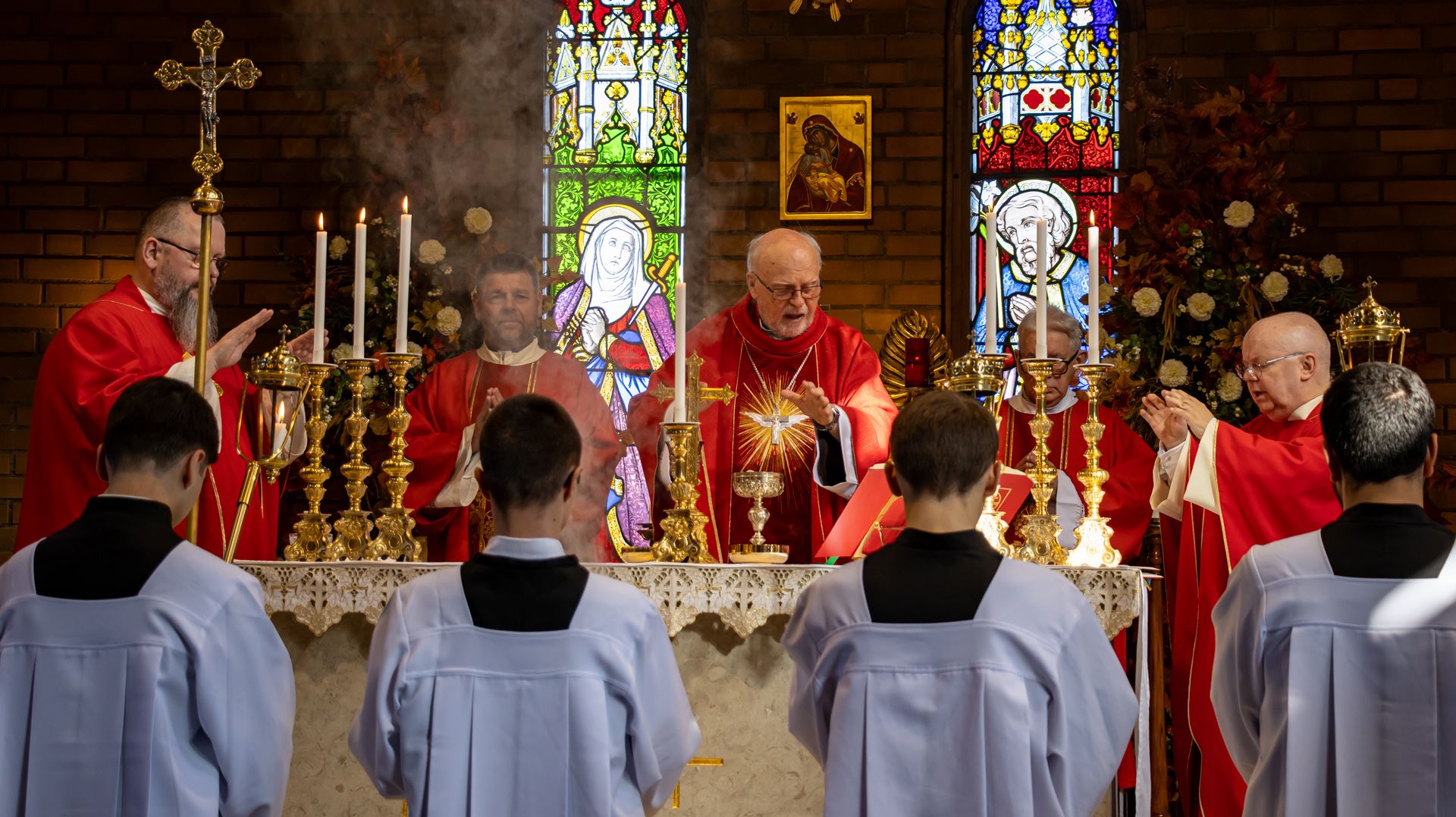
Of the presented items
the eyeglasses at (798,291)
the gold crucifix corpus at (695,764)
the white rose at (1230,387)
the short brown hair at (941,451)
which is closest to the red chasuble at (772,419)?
the eyeglasses at (798,291)

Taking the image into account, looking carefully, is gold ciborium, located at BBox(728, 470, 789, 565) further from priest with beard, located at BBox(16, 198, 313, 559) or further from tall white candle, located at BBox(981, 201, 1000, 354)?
priest with beard, located at BBox(16, 198, 313, 559)

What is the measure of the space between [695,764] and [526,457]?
1.53 m

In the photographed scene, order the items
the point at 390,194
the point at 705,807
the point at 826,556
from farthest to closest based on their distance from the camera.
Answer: the point at 390,194 < the point at 826,556 < the point at 705,807

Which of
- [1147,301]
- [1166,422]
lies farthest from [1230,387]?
[1166,422]

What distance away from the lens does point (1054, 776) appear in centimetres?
260

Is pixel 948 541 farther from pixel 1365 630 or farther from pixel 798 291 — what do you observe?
pixel 798 291

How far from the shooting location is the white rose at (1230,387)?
5934 mm

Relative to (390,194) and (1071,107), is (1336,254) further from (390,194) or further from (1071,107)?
(390,194)

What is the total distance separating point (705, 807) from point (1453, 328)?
188 inches

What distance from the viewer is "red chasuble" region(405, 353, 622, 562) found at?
5.05 m

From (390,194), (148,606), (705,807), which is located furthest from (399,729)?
(390,194)

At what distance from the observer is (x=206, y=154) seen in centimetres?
393

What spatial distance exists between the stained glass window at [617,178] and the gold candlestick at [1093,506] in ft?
12.0

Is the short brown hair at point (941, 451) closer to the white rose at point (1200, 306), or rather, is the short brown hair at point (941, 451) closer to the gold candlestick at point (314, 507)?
the gold candlestick at point (314, 507)
